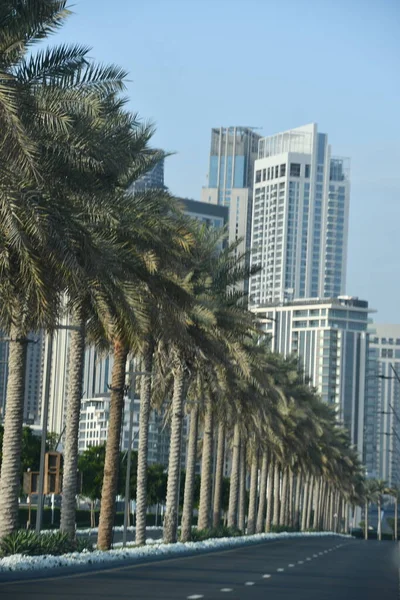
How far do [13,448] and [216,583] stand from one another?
20.4 ft

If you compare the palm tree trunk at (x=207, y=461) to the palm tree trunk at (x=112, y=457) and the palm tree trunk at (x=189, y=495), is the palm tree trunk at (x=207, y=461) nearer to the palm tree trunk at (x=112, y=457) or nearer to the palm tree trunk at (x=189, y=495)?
the palm tree trunk at (x=189, y=495)

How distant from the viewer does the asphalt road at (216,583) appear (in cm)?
2558

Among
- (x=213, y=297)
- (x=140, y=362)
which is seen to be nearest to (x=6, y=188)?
(x=213, y=297)

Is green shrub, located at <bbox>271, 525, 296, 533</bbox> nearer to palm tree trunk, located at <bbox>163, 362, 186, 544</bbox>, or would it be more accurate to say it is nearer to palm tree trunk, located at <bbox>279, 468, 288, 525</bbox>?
palm tree trunk, located at <bbox>279, 468, 288, 525</bbox>

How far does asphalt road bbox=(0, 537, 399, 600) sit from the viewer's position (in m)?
25.6

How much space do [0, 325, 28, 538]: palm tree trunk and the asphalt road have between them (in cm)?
247

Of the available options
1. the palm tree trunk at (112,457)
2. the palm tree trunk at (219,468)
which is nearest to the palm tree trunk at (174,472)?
the palm tree trunk at (112,457)

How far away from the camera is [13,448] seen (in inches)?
1326

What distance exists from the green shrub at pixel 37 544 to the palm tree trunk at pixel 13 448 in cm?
44

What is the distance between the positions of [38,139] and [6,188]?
3207 mm

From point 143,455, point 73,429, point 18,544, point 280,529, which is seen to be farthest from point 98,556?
point 280,529

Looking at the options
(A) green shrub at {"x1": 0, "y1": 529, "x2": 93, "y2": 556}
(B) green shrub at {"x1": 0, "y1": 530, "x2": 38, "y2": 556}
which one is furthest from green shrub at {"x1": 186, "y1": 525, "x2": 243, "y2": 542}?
(B) green shrub at {"x1": 0, "y1": 530, "x2": 38, "y2": 556}

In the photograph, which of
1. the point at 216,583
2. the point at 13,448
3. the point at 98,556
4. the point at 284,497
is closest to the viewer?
the point at 216,583

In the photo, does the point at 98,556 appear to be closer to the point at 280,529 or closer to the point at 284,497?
the point at 280,529
